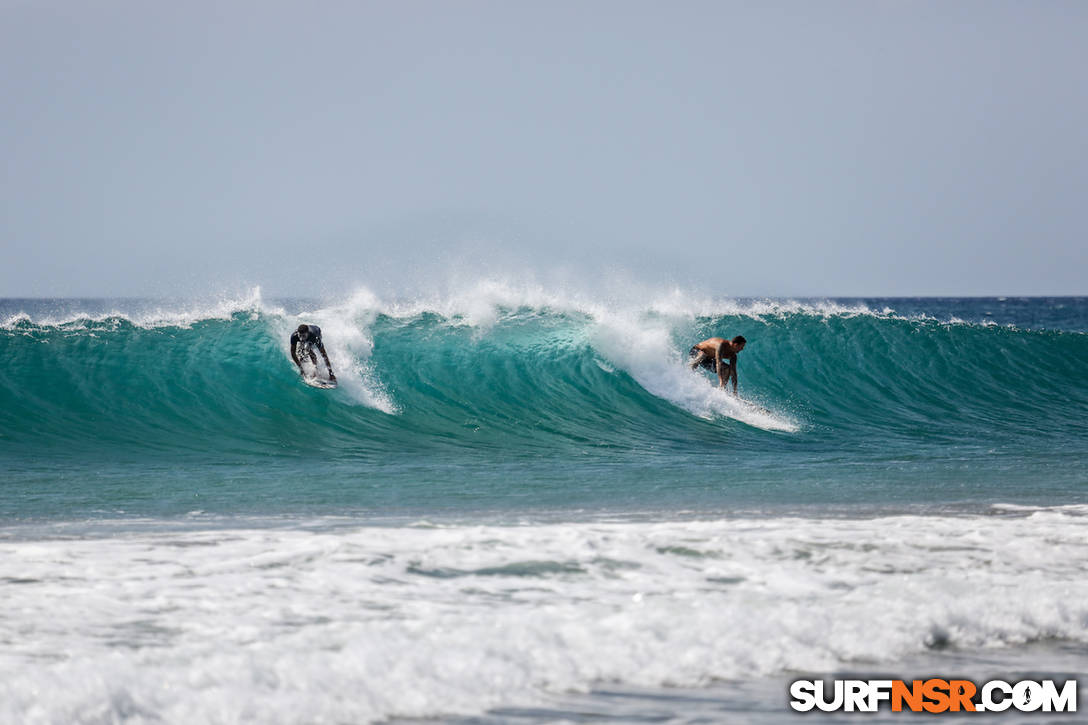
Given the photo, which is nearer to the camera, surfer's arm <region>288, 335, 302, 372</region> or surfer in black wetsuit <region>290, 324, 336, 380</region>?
surfer's arm <region>288, 335, 302, 372</region>

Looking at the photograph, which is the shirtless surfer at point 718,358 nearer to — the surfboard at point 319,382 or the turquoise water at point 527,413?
the turquoise water at point 527,413

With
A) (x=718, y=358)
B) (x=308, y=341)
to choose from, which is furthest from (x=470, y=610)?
(x=308, y=341)

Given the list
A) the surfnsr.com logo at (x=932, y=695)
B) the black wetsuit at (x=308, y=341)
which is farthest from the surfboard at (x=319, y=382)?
the surfnsr.com logo at (x=932, y=695)

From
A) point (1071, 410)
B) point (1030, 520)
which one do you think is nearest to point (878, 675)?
point (1030, 520)

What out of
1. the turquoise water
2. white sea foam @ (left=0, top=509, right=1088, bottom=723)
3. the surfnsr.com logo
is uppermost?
the turquoise water

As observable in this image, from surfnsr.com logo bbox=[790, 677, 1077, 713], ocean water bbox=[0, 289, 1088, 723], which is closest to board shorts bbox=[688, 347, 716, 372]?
ocean water bbox=[0, 289, 1088, 723]

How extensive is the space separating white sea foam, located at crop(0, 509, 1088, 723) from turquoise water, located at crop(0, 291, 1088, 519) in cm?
155

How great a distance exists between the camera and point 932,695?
146 inches

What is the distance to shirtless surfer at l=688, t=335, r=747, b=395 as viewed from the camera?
1352 centimetres

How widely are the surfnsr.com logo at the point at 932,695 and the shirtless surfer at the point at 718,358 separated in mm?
9524

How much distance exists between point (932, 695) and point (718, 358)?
10.0 metres

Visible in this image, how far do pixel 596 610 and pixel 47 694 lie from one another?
219 cm

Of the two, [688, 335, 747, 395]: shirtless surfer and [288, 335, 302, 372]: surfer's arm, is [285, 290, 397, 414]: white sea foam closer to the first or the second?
[288, 335, 302, 372]: surfer's arm

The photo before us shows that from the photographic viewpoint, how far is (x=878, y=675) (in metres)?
3.95
